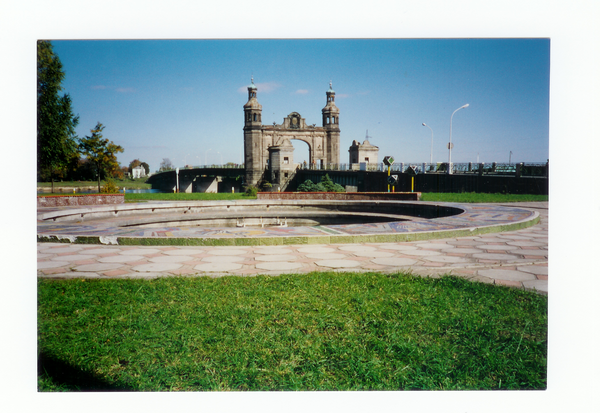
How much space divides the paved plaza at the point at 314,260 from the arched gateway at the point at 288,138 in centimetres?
4771

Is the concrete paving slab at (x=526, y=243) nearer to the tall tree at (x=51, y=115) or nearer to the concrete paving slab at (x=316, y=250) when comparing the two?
the concrete paving slab at (x=316, y=250)

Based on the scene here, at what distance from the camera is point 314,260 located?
4727 mm

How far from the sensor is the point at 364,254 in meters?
5.09

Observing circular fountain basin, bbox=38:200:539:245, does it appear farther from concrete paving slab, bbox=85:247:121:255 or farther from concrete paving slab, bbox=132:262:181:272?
concrete paving slab, bbox=132:262:181:272

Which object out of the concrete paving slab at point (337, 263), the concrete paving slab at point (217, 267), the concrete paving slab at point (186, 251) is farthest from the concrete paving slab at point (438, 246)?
the concrete paving slab at point (186, 251)

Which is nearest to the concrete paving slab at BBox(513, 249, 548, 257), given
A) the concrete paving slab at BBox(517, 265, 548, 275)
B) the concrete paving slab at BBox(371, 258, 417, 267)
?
the concrete paving slab at BBox(517, 265, 548, 275)

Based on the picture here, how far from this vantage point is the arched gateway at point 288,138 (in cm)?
5372

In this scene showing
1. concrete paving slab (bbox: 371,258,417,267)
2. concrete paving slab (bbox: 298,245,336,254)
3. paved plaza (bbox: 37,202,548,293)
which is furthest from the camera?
concrete paving slab (bbox: 298,245,336,254)

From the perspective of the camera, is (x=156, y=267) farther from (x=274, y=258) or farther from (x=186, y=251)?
(x=274, y=258)

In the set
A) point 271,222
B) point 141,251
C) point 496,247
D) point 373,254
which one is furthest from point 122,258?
point 271,222

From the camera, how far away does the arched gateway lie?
53.7m

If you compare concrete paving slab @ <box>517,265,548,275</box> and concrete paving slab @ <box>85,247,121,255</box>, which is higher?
concrete paving slab @ <box>85,247,121,255</box>
